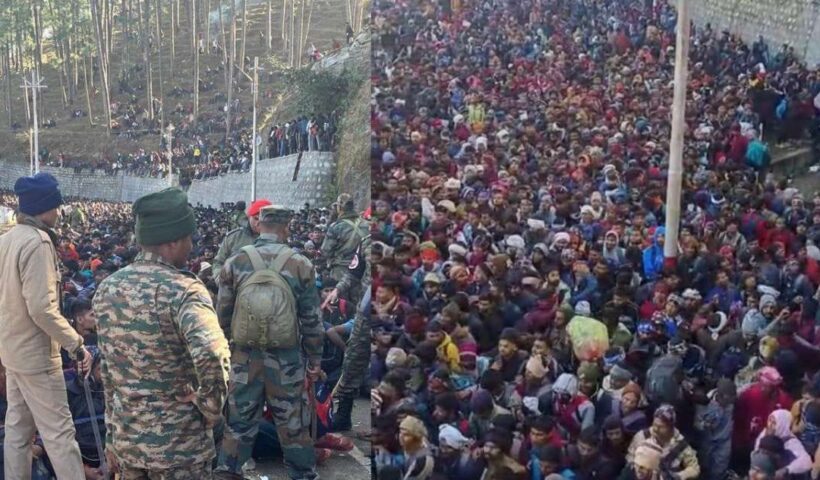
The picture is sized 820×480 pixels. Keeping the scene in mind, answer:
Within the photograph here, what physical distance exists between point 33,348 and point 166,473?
2.66ft

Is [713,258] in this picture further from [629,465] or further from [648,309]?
[629,465]

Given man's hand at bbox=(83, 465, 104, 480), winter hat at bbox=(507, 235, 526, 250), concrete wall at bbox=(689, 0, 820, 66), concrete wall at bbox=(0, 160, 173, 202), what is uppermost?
concrete wall at bbox=(689, 0, 820, 66)

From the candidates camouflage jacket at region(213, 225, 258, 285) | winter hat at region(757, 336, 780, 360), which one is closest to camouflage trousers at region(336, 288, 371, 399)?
camouflage jacket at region(213, 225, 258, 285)

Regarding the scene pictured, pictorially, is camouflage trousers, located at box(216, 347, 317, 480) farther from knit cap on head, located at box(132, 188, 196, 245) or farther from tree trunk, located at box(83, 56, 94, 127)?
tree trunk, located at box(83, 56, 94, 127)

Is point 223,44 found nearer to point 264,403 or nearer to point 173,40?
point 173,40

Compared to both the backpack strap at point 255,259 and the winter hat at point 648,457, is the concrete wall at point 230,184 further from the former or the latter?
the winter hat at point 648,457

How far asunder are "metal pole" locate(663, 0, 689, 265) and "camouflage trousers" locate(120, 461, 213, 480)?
1633 mm

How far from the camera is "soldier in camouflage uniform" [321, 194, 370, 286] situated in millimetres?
3383

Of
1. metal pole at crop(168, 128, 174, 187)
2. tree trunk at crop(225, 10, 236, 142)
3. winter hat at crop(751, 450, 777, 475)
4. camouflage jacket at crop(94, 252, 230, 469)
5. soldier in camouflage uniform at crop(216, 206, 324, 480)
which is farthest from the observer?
metal pole at crop(168, 128, 174, 187)

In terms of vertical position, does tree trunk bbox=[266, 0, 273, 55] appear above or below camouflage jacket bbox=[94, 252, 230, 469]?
above

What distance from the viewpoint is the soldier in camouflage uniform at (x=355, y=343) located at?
11.1 ft

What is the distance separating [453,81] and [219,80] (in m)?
1.10

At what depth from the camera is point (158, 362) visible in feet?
7.61

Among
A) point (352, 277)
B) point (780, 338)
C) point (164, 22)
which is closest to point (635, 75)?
point (780, 338)
